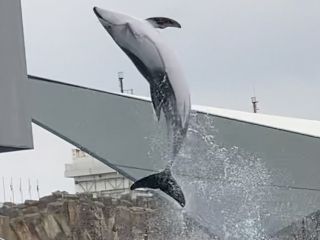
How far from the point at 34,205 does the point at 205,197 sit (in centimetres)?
318

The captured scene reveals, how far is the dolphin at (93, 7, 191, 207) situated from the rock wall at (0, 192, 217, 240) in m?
3.99

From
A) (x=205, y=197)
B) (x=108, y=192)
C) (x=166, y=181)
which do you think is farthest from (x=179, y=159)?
(x=108, y=192)

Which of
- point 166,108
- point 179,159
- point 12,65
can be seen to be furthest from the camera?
point 179,159

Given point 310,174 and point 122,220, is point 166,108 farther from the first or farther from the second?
point 122,220

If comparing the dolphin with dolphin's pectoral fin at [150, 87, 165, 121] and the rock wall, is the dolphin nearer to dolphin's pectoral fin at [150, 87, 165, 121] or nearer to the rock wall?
dolphin's pectoral fin at [150, 87, 165, 121]

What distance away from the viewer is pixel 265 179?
37.1 ft

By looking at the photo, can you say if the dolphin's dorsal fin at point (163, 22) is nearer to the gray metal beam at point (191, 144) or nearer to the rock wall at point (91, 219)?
the gray metal beam at point (191, 144)

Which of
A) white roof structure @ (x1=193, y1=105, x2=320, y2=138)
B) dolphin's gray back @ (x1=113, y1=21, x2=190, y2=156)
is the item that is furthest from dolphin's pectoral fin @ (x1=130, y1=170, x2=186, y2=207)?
white roof structure @ (x1=193, y1=105, x2=320, y2=138)

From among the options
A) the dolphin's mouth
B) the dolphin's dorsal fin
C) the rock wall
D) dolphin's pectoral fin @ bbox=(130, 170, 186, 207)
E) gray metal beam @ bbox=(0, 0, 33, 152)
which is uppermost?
the dolphin's mouth

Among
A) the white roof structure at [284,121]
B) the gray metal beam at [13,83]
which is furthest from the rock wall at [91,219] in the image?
the gray metal beam at [13,83]

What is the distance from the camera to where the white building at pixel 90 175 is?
1598 centimetres

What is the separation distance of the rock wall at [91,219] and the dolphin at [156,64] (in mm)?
3992

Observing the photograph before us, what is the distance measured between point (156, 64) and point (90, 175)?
9483mm

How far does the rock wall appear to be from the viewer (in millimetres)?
12242
